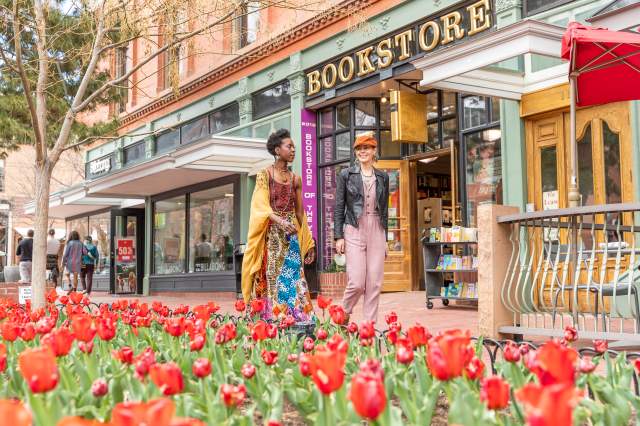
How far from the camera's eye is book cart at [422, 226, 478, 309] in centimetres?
1022

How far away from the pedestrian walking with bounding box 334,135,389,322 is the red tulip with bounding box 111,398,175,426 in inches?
191

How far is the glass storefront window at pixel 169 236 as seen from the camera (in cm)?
1944

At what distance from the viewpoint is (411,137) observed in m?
12.6

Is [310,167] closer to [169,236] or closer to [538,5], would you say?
[538,5]

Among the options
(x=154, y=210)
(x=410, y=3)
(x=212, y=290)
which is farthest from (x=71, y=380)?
(x=154, y=210)

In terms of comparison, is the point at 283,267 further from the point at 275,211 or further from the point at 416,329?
the point at 416,329

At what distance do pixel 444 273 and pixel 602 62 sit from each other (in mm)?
5056

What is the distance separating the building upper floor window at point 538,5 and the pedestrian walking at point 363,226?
17.8 feet

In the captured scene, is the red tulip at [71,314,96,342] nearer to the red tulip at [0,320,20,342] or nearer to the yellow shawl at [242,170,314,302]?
the red tulip at [0,320,20,342]

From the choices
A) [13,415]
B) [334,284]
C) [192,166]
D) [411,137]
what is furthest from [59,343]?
[192,166]

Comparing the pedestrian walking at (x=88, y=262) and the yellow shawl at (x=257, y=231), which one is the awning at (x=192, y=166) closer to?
the pedestrian walking at (x=88, y=262)

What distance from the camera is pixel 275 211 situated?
239 inches

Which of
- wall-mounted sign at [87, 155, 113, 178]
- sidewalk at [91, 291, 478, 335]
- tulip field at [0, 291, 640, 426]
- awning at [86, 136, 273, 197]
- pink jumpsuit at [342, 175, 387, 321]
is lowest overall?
sidewalk at [91, 291, 478, 335]

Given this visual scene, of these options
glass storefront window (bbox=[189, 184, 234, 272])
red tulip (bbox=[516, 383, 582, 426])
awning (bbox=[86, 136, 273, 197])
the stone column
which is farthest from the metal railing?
glass storefront window (bbox=[189, 184, 234, 272])
